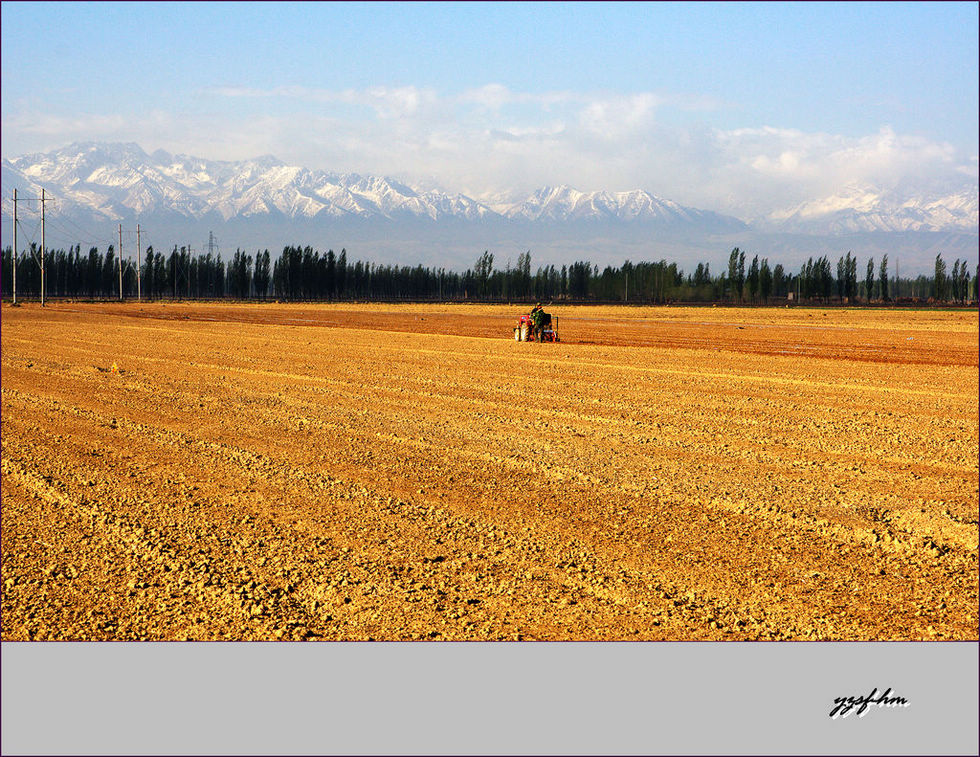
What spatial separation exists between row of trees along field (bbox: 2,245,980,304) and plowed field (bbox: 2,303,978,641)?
118 m

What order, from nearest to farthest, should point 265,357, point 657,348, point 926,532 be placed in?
point 926,532, point 265,357, point 657,348

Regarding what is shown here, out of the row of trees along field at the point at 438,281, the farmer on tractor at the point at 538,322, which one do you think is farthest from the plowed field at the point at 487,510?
the row of trees along field at the point at 438,281

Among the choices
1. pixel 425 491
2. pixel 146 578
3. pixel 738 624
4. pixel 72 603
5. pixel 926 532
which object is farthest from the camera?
pixel 425 491

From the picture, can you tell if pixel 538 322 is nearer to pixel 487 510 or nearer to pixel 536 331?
pixel 536 331

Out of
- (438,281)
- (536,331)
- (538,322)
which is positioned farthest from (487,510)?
(438,281)

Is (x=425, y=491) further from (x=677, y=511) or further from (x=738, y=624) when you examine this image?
(x=738, y=624)

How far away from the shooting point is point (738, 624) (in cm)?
583

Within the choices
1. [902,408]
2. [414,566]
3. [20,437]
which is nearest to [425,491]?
[414,566]

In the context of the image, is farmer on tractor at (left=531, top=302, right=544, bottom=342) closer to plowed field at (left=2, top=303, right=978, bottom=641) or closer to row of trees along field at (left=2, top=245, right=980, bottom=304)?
plowed field at (left=2, top=303, right=978, bottom=641)

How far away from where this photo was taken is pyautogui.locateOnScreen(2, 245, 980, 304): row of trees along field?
13225cm

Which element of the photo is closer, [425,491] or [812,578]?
[812,578]

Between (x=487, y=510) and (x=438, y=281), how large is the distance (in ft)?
539

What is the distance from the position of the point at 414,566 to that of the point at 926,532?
4.26 metres

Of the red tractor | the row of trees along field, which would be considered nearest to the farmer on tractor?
the red tractor
